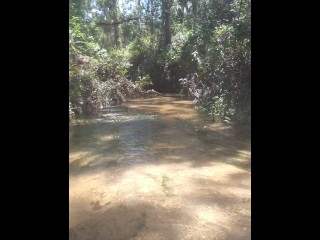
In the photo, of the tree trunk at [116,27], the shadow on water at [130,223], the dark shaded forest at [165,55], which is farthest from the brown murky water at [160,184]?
the tree trunk at [116,27]

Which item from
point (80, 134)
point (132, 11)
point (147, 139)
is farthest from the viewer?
point (132, 11)

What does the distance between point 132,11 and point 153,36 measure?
375 centimetres

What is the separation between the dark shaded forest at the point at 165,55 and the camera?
963 centimetres

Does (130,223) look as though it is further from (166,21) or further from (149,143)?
(166,21)

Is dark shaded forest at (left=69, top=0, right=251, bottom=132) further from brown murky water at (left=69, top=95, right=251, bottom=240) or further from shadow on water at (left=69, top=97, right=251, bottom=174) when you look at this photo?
brown murky water at (left=69, top=95, right=251, bottom=240)

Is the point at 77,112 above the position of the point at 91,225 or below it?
above

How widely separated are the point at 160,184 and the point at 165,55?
655 inches


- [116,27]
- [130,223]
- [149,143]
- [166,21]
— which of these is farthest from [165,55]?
[130,223]

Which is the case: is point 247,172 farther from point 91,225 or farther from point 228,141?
point 91,225

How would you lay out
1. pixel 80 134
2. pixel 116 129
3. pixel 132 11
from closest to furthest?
pixel 80 134, pixel 116 129, pixel 132 11

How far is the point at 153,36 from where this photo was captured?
75.3ft

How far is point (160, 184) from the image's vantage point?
518 cm
